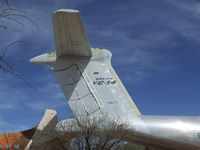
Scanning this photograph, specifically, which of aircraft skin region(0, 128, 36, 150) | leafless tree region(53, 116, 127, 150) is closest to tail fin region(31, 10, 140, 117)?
leafless tree region(53, 116, 127, 150)

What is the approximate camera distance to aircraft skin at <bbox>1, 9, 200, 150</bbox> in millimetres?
17906

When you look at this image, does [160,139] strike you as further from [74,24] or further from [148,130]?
[74,24]

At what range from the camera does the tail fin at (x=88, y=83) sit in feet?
62.1

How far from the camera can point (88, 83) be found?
759 inches

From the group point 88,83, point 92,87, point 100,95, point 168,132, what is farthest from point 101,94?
point 168,132

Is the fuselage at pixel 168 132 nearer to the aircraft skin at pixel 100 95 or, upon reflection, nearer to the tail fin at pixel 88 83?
the aircraft skin at pixel 100 95

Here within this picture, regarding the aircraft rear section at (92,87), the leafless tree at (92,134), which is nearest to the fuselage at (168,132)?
the leafless tree at (92,134)

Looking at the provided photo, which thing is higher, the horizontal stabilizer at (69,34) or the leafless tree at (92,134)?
the horizontal stabilizer at (69,34)

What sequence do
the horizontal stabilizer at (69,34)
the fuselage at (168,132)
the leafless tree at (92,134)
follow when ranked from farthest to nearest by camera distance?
the leafless tree at (92,134), the fuselage at (168,132), the horizontal stabilizer at (69,34)

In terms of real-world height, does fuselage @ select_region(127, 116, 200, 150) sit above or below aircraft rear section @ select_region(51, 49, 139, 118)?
below

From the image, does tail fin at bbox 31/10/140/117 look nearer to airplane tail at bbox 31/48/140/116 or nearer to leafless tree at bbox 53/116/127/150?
airplane tail at bbox 31/48/140/116

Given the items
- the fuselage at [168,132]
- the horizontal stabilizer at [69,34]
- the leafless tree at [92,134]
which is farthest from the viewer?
the leafless tree at [92,134]

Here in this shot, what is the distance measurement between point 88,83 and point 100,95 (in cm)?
70

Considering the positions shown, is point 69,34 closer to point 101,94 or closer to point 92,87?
point 92,87
